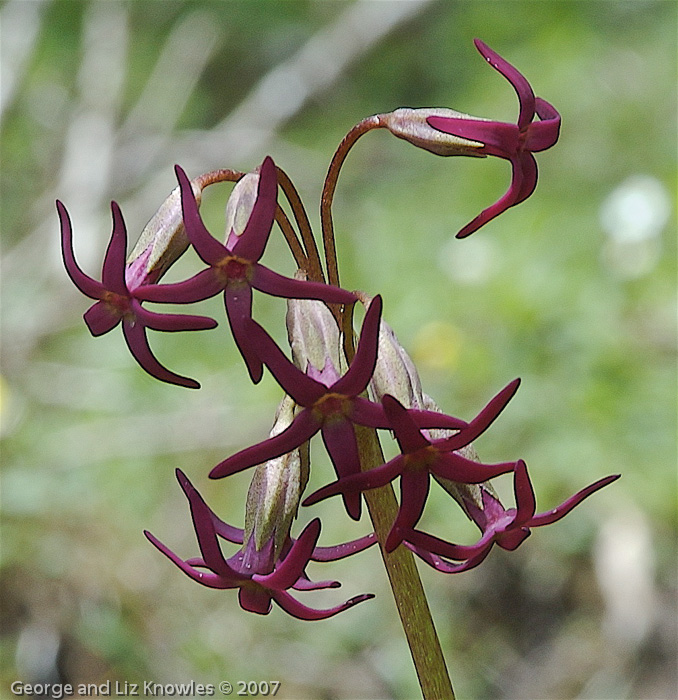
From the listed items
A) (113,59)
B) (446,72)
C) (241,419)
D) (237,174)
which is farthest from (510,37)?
(237,174)

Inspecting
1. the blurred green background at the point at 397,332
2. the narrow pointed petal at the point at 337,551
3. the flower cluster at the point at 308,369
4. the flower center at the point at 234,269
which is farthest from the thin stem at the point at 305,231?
the blurred green background at the point at 397,332

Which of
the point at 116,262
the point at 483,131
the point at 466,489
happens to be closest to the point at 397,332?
the point at 466,489

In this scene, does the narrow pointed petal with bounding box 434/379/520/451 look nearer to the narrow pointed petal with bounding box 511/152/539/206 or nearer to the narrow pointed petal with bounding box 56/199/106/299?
the narrow pointed petal with bounding box 511/152/539/206

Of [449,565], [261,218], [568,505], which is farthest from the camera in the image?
[449,565]

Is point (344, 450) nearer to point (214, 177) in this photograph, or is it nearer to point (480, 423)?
point (480, 423)

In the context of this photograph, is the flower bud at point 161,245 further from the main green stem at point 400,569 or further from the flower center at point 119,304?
the main green stem at point 400,569

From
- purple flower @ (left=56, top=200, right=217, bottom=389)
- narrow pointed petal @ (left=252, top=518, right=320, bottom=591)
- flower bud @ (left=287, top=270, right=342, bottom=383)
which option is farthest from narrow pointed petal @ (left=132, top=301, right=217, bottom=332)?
narrow pointed petal @ (left=252, top=518, right=320, bottom=591)
